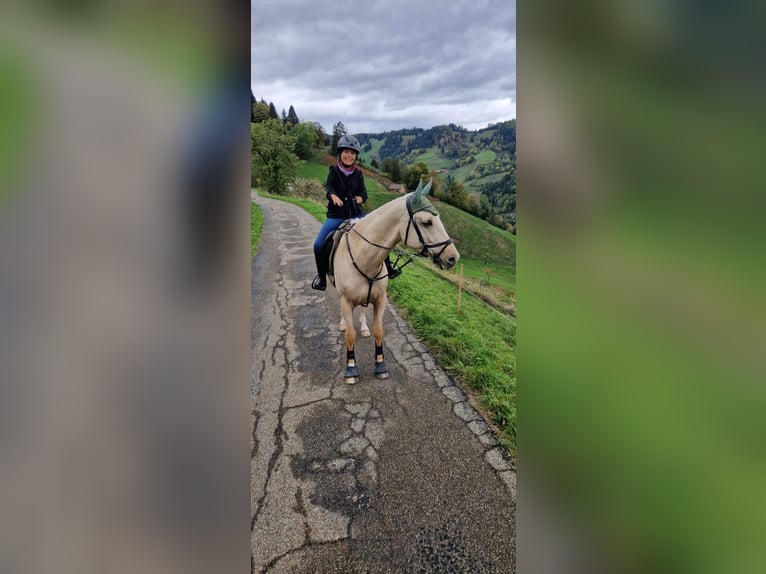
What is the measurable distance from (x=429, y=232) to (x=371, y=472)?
1834 mm

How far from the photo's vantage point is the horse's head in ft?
9.38

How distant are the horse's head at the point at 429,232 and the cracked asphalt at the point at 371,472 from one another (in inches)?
47.3

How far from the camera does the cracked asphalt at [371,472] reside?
1.60 metres

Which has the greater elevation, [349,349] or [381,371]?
[349,349]

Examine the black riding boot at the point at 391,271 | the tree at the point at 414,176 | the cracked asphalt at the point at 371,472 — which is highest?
the tree at the point at 414,176

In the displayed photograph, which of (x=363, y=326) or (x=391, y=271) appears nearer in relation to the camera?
(x=391, y=271)

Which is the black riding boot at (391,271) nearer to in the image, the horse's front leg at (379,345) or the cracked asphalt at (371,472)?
the horse's front leg at (379,345)

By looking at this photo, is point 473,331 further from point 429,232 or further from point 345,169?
point 345,169

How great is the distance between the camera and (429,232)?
2.89 metres

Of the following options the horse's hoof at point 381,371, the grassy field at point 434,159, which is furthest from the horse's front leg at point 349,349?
the grassy field at point 434,159

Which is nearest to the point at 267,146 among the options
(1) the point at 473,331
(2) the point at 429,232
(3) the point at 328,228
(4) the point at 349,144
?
(4) the point at 349,144
